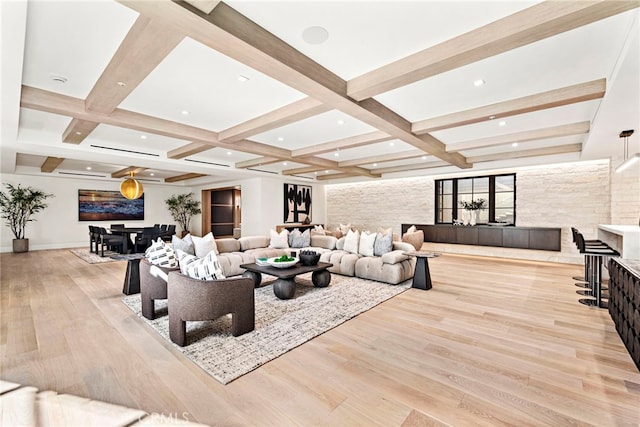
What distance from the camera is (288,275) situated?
13.0 feet

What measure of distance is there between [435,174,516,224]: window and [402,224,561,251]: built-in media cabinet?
20.3 inches

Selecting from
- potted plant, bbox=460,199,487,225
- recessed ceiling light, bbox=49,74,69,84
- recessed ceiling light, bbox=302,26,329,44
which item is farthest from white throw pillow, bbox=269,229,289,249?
potted plant, bbox=460,199,487,225

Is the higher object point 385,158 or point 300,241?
point 385,158

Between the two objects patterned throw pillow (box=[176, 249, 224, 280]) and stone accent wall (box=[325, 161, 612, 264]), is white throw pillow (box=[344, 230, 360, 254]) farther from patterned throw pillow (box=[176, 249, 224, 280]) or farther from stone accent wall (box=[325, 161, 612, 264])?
stone accent wall (box=[325, 161, 612, 264])

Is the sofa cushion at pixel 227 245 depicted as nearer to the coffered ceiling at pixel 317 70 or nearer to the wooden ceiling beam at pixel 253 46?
the coffered ceiling at pixel 317 70

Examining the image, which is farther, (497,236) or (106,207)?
(106,207)

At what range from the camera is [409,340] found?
2.88 m

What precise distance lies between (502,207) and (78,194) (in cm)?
1410

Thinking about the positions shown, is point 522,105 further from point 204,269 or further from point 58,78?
point 58,78

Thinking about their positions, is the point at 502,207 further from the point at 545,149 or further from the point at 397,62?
the point at 397,62

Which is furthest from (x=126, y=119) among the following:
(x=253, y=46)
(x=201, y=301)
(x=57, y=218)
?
(x=57, y=218)

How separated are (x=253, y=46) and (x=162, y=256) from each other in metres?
2.80

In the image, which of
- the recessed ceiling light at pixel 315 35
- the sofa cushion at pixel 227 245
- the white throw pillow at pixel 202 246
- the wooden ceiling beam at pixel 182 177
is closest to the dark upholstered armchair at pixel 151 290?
the white throw pillow at pixel 202 246

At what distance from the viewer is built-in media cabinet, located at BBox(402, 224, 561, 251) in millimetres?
6973
